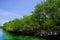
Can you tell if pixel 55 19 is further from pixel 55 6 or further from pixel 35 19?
pixel 35 19

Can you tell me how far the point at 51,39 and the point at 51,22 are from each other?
2.88 m

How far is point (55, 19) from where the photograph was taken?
29.7 metres

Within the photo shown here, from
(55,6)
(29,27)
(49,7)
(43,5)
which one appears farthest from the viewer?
(29,27)

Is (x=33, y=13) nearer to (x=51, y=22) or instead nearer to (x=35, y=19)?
(x=35, y=19)

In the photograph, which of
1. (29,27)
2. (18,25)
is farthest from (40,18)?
(18,25)

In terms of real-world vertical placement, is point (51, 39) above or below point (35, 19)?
below

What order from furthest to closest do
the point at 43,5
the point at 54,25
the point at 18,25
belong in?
the point at 18,25, the point at 43,5, the point at 54,25

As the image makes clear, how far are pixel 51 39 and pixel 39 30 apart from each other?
→ 14.6 metres

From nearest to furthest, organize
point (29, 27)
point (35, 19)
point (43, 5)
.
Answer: point (43, 5) → point (35, 19) → point (29, 27)

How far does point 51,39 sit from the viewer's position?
30.1 m

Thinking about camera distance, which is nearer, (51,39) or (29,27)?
(51,39)

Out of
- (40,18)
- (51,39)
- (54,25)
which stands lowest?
(51,39)

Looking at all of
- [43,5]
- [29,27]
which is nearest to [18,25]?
[29,27]

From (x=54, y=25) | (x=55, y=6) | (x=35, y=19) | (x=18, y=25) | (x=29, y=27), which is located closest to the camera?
(x=54, y=25)
